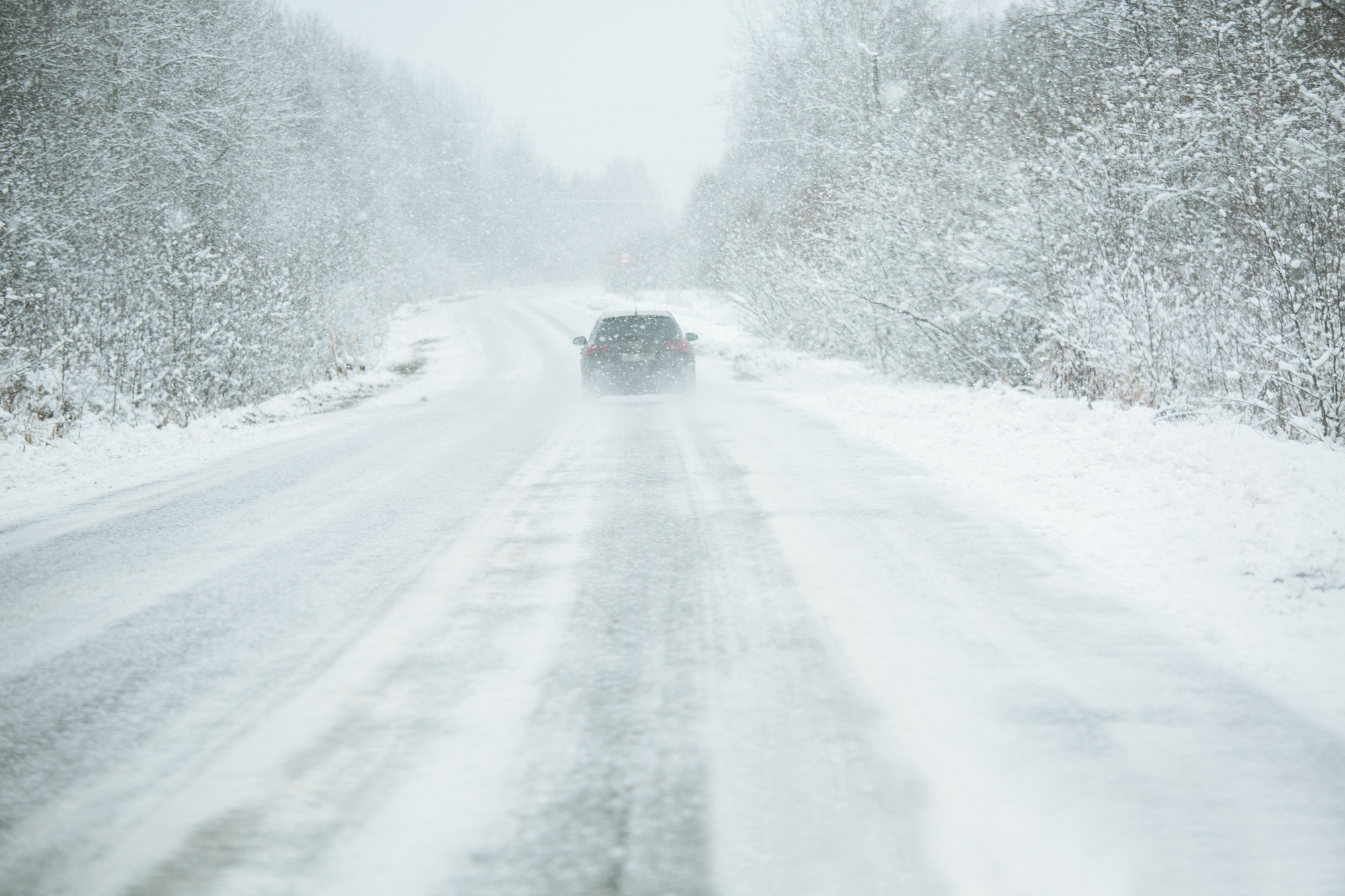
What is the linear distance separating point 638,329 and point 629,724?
41.7ft

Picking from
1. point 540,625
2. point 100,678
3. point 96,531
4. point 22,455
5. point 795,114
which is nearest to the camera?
point 100,678

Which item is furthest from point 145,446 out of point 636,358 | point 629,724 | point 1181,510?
point 1181,510

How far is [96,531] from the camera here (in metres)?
6.00

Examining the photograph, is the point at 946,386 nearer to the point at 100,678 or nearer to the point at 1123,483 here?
the point at 1123,483

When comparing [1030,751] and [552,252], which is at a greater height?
[552,252]

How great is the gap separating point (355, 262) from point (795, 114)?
45.7 ft

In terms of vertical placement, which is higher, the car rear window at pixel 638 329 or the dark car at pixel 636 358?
the car rear window at pixel 638 329

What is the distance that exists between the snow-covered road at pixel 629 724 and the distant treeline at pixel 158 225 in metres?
8.37

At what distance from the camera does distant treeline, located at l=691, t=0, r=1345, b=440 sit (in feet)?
26.4

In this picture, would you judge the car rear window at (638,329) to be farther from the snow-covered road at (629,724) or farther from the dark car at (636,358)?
the snow-covered road at (629,724)

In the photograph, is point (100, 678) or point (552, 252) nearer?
point (100, 678)

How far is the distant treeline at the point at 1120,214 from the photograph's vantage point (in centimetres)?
805

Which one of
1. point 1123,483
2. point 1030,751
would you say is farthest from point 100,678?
point 1123,483

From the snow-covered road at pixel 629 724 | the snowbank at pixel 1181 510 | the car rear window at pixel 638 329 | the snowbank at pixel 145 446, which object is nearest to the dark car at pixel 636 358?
the car rear window at pixel 638 329
